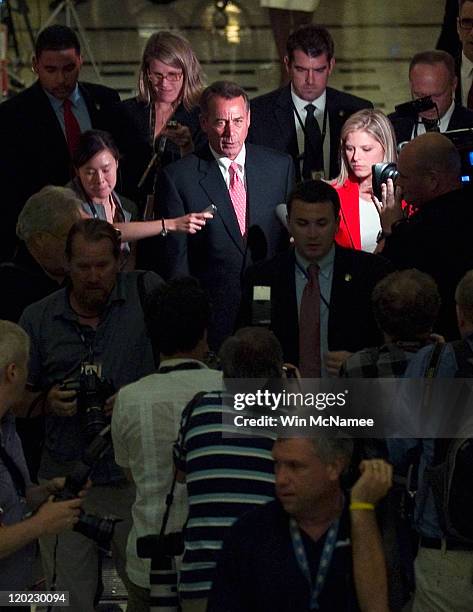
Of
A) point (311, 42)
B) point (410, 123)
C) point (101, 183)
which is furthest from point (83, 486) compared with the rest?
point (410, 123)

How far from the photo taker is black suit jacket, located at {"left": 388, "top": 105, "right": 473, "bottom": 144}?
726 cm

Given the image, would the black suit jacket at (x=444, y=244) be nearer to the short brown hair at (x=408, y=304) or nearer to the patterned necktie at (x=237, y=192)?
the short brown hair at (x=408, y=304)

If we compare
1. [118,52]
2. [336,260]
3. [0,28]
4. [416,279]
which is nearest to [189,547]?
[416,279]

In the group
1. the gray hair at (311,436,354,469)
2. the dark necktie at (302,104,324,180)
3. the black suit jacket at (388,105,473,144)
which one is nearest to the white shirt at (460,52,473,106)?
the black suit jacket at (388,105,473,144)

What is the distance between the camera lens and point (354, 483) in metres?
4.32

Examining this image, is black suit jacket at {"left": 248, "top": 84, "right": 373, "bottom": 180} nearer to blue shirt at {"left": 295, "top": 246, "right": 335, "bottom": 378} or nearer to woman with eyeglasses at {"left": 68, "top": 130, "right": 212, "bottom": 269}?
woman with eyeglasses at {"left": 68, "top": 130, "right": 212, "bottom": 269}

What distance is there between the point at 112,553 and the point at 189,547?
1.16 meters

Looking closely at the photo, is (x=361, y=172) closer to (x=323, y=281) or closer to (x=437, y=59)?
(x=437, y=59)

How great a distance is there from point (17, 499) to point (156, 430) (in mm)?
442

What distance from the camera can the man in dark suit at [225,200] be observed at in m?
6.50

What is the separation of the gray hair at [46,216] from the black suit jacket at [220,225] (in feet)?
2.50

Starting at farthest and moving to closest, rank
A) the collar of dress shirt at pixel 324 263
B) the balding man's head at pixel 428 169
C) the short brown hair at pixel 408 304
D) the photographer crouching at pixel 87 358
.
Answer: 1. the collar of dress shirt at pixel 324 263
2. the balding man's head at pixel 428 169
3. the photographer crouching at pixel 87 358
4. the short brown hair at pixel 408 304

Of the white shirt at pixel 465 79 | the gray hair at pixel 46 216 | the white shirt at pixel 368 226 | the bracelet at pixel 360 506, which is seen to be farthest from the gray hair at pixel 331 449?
the white shirt at pixel 465 79

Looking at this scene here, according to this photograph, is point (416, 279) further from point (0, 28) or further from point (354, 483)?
point (0, 28)
